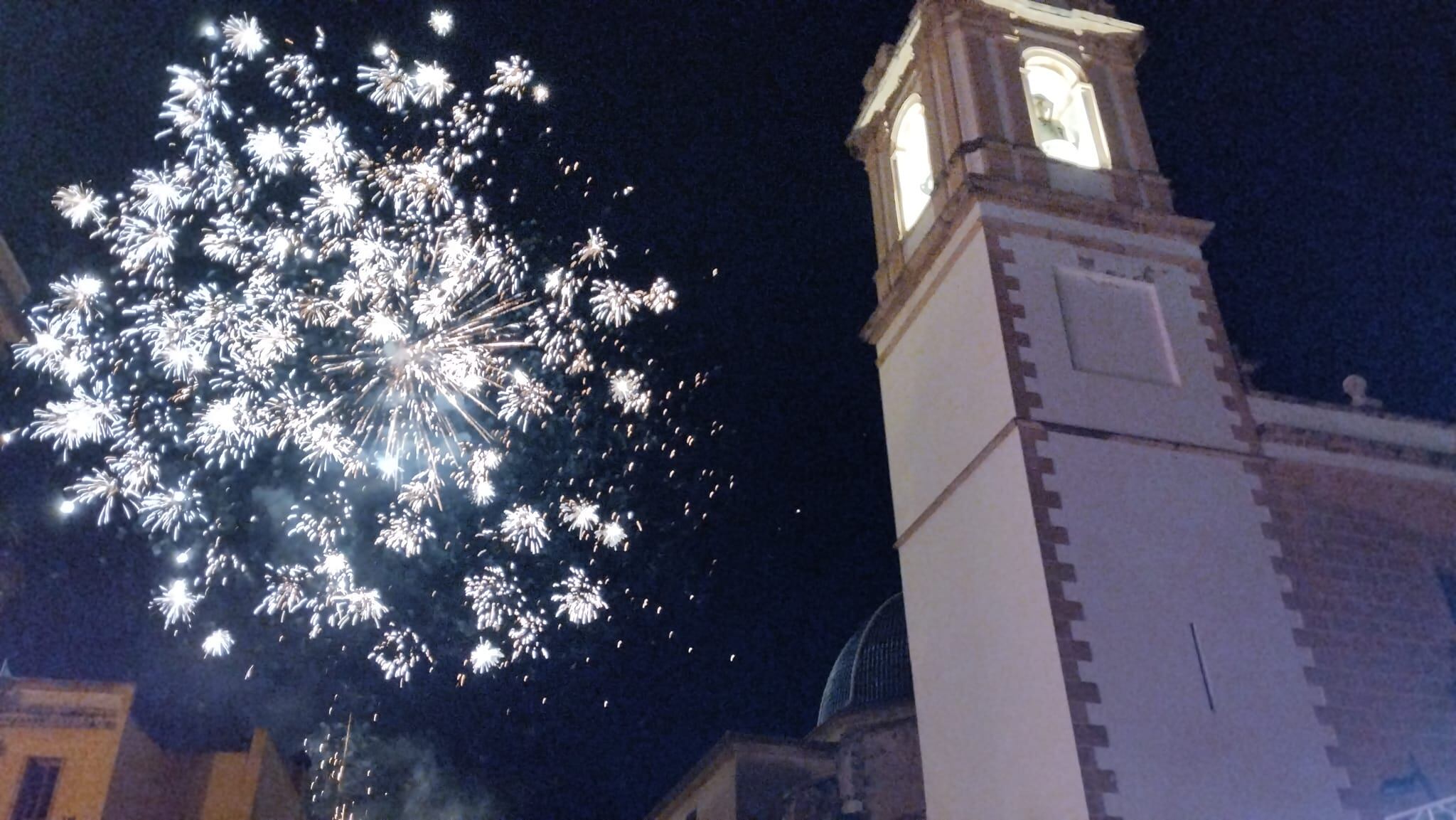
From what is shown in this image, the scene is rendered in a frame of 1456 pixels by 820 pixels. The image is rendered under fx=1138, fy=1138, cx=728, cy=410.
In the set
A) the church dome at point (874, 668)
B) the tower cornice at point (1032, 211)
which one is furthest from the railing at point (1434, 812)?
the church dome at point (874, 668)

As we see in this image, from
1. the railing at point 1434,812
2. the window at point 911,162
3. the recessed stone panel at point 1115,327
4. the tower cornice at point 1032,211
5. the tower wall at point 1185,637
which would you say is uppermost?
the window at point 911,162

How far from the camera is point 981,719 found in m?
12.9

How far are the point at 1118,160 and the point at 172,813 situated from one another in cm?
2197

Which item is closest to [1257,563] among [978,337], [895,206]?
[978,337]

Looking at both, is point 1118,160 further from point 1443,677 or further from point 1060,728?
point 1060,728

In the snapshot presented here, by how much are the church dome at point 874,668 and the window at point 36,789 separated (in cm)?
1554

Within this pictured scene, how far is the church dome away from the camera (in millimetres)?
26250

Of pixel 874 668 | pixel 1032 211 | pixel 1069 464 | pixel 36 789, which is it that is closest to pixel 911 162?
pixel 1032 211

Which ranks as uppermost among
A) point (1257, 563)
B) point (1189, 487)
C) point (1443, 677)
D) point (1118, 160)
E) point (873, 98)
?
point (873, 98)

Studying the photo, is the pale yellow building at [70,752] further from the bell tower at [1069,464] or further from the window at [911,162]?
the window at [911,162]

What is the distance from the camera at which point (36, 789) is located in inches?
793

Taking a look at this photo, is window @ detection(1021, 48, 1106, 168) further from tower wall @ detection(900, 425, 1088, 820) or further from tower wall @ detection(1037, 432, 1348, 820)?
tower wall @ detection(900, 425, 1088, 820)

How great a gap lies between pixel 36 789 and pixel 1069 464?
18.7m

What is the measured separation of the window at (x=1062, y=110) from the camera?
1703 cm
